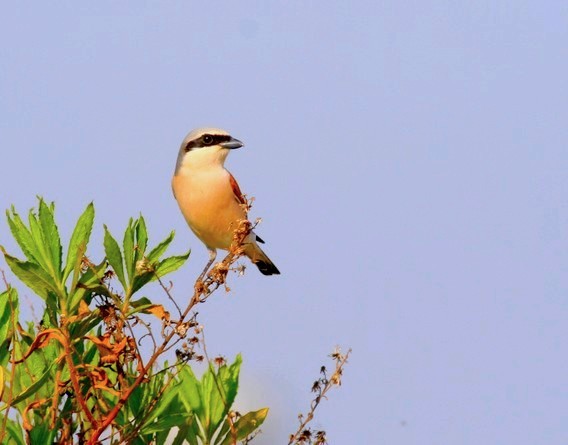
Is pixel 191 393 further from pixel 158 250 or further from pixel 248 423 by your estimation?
pixel 158 250

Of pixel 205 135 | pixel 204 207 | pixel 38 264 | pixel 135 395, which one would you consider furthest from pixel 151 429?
pixel 205 135

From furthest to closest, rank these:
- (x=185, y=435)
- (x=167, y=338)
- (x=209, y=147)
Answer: (x=209, y=147) < (x=185, y=435) < (x=167, y=338)

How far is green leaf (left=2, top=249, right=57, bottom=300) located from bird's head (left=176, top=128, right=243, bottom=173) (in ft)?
14.9

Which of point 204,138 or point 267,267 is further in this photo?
point 267,267

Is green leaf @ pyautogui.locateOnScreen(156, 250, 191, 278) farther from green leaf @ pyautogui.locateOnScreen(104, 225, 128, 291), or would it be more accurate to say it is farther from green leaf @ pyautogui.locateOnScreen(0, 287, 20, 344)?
green leaf @ pyautogui.locateOnScreen(0, 287, 20, 344)

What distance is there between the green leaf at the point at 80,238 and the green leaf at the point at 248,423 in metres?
0.84

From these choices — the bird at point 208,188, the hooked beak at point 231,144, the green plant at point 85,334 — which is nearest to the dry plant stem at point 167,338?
the green plant at point 85,334

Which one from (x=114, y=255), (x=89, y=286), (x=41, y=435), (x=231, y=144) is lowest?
(x=41, y=435)

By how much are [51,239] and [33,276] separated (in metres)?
0.13

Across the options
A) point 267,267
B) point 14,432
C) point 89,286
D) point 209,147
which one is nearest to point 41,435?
point 14,432

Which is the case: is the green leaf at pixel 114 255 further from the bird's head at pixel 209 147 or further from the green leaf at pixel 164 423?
the bird's head at pixel 209 147

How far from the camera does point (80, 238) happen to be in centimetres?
296

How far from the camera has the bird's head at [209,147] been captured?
7.50 meters

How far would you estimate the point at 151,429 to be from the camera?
115 inches
